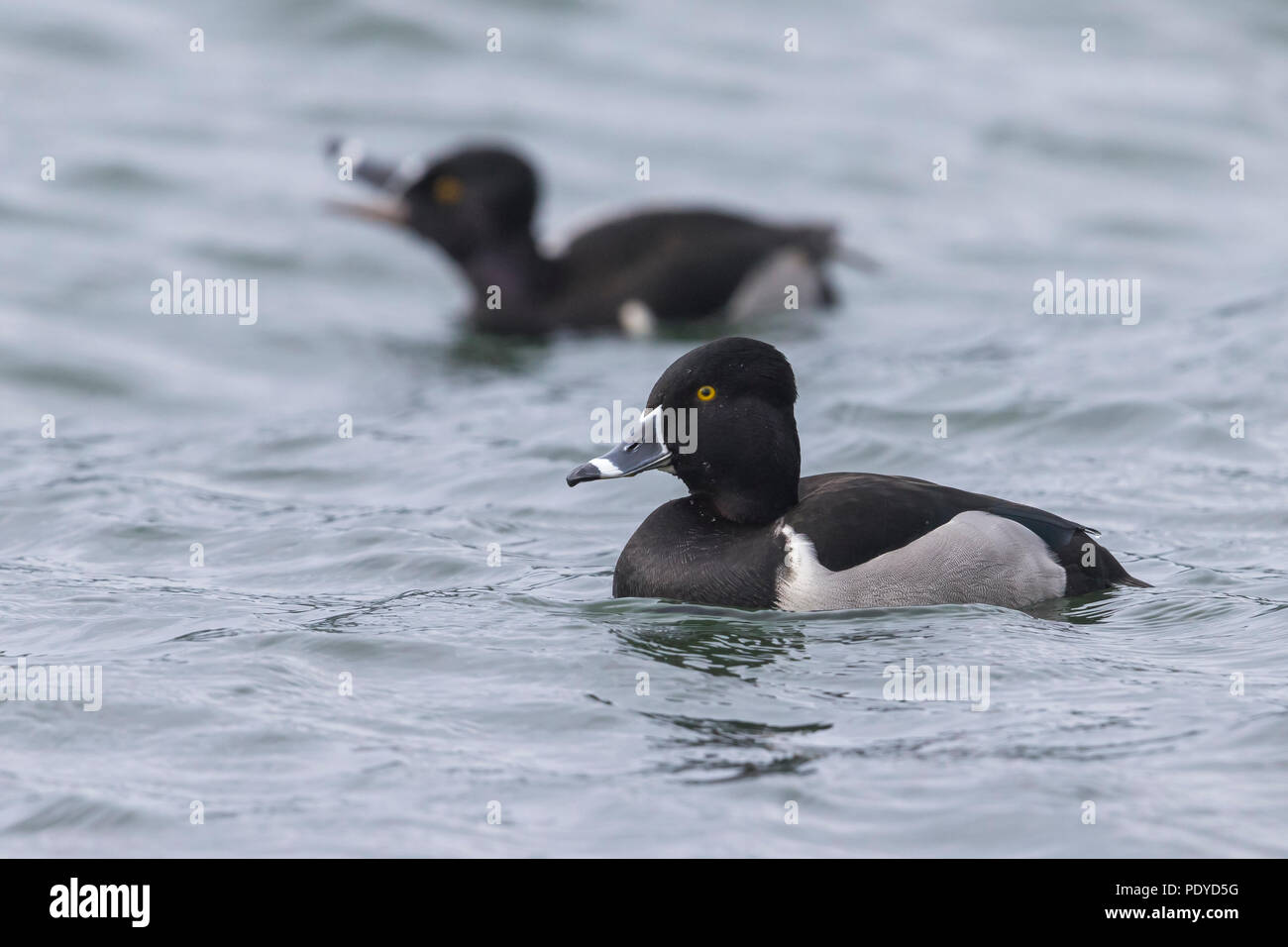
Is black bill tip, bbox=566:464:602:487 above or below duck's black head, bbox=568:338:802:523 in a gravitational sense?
below

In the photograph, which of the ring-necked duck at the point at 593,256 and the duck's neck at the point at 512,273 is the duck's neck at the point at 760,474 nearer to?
the ring-necked duck at the point at 593,256

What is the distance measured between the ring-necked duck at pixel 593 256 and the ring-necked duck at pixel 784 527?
20.0 feet

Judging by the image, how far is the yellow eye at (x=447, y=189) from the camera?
14.1 metres

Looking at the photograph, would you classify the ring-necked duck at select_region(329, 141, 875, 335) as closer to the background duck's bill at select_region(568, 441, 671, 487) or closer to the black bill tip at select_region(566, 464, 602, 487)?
the background duck's bill at select_region(568, 441, 671, 487)

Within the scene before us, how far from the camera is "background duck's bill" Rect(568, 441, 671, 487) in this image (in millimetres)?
7074

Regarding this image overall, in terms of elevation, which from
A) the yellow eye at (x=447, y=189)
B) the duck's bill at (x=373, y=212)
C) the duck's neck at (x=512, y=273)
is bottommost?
the duck's neck at (x=512, y=273)

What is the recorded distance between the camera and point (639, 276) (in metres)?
13.4

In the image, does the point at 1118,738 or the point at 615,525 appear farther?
the point at 615,525

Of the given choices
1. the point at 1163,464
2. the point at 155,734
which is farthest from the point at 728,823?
the point at 1163,464

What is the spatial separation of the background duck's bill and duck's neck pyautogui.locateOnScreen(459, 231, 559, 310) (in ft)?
21.4

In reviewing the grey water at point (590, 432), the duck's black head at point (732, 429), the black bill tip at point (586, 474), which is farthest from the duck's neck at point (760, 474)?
the grey water at point (590, 432)

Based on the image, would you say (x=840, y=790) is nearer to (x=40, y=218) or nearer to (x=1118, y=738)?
(x=1118, y=738)

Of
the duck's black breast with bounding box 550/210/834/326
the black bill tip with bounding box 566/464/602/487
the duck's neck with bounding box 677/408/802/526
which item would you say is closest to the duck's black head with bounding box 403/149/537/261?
the duck's black breast with bounding box 550/210/834/326
